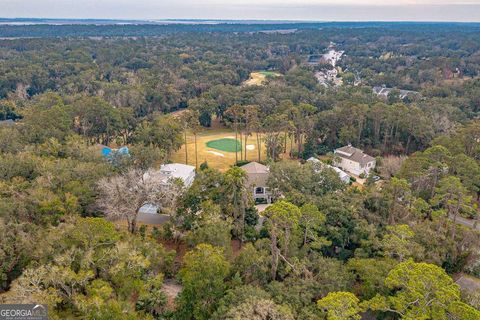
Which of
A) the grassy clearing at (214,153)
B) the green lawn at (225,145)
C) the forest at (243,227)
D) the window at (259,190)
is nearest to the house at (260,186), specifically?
the window at (259,190)

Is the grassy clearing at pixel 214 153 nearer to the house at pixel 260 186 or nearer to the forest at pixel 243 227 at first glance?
the forest at pixel 243 227

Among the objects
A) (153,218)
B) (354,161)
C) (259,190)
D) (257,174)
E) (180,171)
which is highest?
(180,171)

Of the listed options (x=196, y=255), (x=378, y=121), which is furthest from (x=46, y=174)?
(x=378, y=121)

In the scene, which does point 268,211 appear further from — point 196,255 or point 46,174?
point 46,174

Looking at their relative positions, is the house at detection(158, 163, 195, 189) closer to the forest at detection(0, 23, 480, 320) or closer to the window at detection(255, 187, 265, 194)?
the forest at detection(0, 23, 480, 320)

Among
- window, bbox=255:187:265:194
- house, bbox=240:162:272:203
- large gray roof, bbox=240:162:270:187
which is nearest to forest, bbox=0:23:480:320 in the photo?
house, bbox=240:162:272:203


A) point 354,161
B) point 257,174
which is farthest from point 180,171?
point 354,161

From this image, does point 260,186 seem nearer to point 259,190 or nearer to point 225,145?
point 259,190
